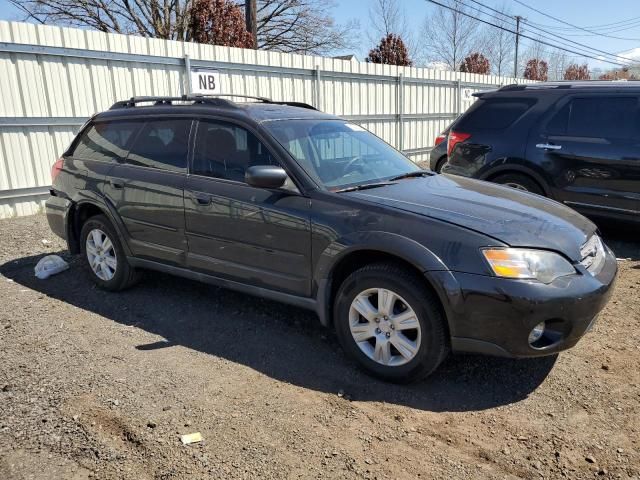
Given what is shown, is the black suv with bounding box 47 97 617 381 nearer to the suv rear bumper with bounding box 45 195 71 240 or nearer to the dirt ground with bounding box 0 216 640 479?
the suv rear bumper with bounding box 45 195 71 240

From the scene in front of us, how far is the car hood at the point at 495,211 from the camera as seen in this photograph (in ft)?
10.1

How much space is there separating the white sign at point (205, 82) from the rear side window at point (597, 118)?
597cm

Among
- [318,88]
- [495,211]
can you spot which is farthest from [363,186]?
[318,88]

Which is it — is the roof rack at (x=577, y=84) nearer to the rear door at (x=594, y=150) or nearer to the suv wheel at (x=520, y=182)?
the rear door at (x=594, y=150)

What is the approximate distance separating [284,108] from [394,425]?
9.07 ft

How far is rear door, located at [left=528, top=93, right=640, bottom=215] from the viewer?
5.65 meters

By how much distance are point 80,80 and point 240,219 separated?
5.74m

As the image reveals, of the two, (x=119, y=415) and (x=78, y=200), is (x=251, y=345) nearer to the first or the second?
(x=119, y=415)

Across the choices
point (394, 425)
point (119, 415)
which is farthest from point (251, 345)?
point (394, 425)

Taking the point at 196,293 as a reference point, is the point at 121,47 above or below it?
above

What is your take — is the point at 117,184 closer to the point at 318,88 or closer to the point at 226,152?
the point at 226,152

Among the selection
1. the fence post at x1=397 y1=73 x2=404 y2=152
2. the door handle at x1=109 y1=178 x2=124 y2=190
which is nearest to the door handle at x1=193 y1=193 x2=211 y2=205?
the door handle at x1=109 y1=178 x2=124 y2=190

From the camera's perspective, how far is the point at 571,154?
19.5 feet

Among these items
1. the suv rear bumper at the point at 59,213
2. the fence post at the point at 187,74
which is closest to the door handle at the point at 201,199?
the suv rear bumper at the point at 59,213
